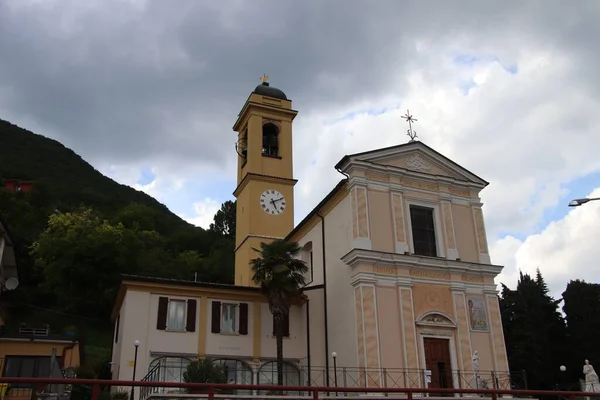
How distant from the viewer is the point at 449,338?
23.3m

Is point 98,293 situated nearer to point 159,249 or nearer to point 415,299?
point 159,249

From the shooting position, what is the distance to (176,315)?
75.5 feet

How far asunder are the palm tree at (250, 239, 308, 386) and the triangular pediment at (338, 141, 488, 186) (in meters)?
5.62

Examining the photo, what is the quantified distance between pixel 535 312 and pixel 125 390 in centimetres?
3378

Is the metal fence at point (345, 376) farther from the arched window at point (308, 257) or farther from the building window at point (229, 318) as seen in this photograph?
the arched window at point (308, 257)

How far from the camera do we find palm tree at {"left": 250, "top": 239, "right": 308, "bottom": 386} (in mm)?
→ 22281

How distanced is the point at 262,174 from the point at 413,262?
547 inches

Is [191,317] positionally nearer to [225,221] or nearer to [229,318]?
[229,318]

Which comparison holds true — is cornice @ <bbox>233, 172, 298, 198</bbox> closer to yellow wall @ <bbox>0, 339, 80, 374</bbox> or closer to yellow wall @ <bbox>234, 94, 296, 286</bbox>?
yellow wall @ <bbox>234, 94, 296, 286</bbox>

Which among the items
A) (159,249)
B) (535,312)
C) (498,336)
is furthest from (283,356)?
(159,249)

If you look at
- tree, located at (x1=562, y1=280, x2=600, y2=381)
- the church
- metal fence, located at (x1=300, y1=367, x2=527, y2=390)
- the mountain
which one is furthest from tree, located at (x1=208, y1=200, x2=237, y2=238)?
metal fence, located at (x1=300, y1=367, x2=527, y2=390)

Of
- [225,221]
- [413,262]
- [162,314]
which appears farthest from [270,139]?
[225,221]

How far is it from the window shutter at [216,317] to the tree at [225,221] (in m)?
47.7

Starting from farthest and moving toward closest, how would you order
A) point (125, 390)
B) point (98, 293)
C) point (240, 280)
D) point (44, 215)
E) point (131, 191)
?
point (131, 191), point (44, 215), point (98, 293), point (240, 280), point (125, 390)
